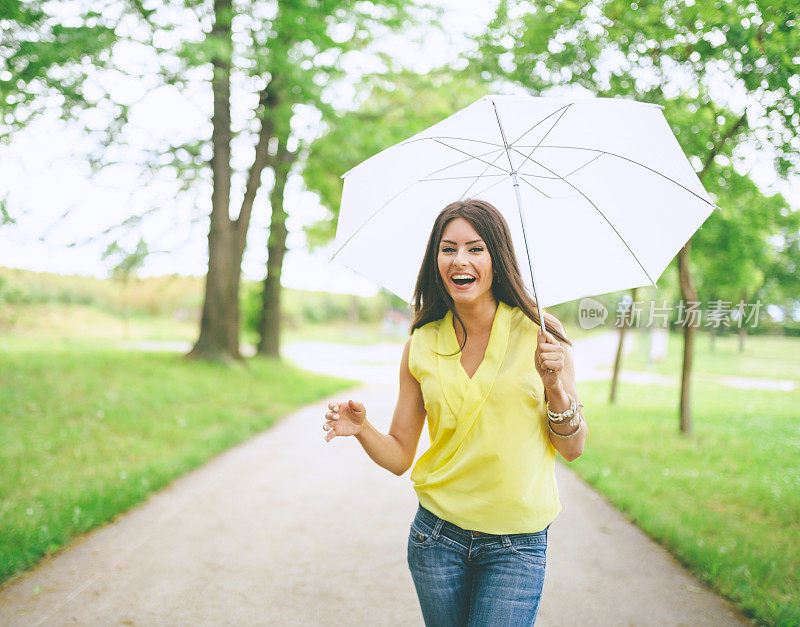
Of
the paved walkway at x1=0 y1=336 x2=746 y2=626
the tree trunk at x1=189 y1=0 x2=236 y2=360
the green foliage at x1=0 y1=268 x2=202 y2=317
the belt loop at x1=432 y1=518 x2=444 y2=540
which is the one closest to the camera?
the belt loop at x1=432 y1=518 x2=444 y2=540

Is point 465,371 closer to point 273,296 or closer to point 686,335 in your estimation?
point 686,335

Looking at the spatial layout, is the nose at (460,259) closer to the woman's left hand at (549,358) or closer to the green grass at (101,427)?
the woman's left hand at (549,358)

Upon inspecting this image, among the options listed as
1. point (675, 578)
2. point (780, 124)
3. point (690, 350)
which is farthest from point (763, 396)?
point (675, 578)

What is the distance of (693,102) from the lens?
24.2 feet

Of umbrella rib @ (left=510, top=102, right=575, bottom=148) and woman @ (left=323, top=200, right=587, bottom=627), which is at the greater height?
umbrella rib @ (left=510, top=102, right=575, bottom=148)

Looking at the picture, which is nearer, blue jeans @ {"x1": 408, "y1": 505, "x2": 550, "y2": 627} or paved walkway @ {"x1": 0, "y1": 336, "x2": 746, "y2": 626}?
blue jeans @ {"x1": 408, "y1": 505, "x2": 550, "y2": 627}

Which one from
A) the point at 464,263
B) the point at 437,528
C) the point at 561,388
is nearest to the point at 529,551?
the point at 437,528

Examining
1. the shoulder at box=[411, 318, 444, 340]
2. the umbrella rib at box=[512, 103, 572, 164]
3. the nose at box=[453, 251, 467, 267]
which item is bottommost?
the shoulder at box=[411, 318, 444, 340]

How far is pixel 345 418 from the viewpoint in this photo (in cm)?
240

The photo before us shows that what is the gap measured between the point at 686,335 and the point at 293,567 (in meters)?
6.94

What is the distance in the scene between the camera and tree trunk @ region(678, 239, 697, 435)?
908cm

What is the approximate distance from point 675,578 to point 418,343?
3.05m

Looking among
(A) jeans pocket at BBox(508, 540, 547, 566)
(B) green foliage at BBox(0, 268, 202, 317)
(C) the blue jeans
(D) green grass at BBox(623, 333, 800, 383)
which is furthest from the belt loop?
(B) green foliage at BBox(0, 268, 202, 317)

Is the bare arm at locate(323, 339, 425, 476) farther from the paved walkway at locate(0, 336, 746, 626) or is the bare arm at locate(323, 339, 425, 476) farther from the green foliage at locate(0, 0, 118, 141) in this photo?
the green foliage at locate(0, 0, 118, 141)
